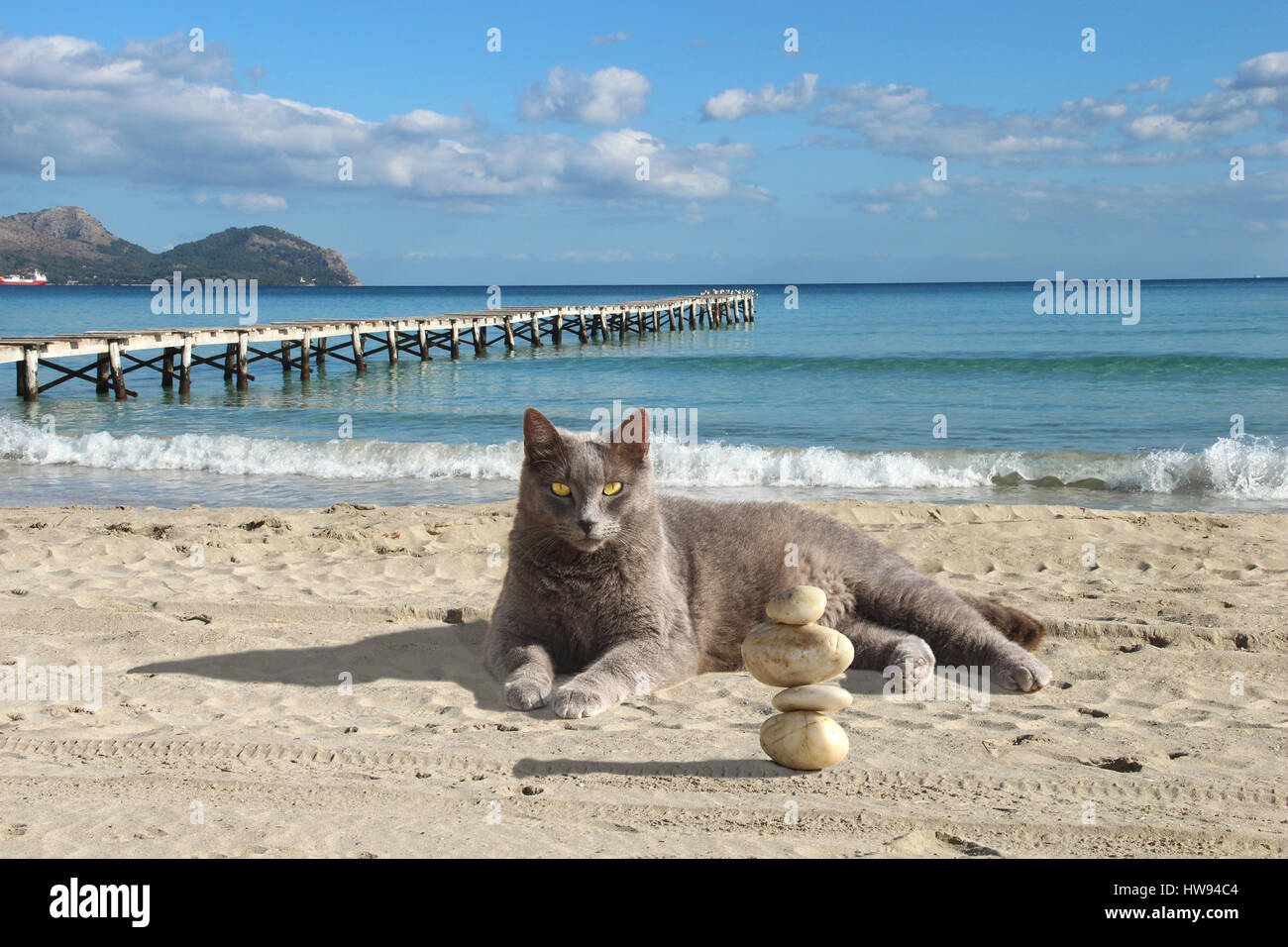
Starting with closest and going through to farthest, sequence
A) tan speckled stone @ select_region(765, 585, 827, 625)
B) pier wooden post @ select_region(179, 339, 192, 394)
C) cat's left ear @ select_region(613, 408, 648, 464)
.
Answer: tan speckled stone @ select_region(765, 585, 827, 625) < cat's left ear @ select_region(613, 408, 648, 464) < pier wooden post @ select_region(179, 339, 192, 394)

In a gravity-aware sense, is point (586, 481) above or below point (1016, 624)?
above

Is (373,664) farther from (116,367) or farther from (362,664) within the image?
(116,367)

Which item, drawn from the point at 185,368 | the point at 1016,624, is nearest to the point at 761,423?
the point at 1016,624

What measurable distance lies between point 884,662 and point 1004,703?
62 cm

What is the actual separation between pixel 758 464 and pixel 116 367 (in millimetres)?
16948

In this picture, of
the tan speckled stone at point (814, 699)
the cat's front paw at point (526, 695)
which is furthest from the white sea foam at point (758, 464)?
the tan speckled stone at point (814, 699)

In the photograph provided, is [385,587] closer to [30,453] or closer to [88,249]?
[30,453]

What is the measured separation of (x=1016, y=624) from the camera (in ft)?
16.5

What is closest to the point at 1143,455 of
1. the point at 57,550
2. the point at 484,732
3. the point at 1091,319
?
the point at 484,732

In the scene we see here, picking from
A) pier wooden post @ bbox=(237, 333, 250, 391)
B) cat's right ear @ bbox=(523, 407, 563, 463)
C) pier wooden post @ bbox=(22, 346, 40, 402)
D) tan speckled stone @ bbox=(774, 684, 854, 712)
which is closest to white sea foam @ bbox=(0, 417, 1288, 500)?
pier wooden post @ bbox=(22, 346, 40, 402)

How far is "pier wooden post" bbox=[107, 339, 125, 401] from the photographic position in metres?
22.4

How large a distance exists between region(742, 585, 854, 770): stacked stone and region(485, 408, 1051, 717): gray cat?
0.86 m

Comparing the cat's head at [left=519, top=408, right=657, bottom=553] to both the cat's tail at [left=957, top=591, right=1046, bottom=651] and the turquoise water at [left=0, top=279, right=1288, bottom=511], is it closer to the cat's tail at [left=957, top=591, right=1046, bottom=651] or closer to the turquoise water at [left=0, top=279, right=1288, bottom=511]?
the cat's tail at [left=957, top=591, right=1046, bottom=651]

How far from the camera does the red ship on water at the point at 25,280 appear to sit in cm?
13100
